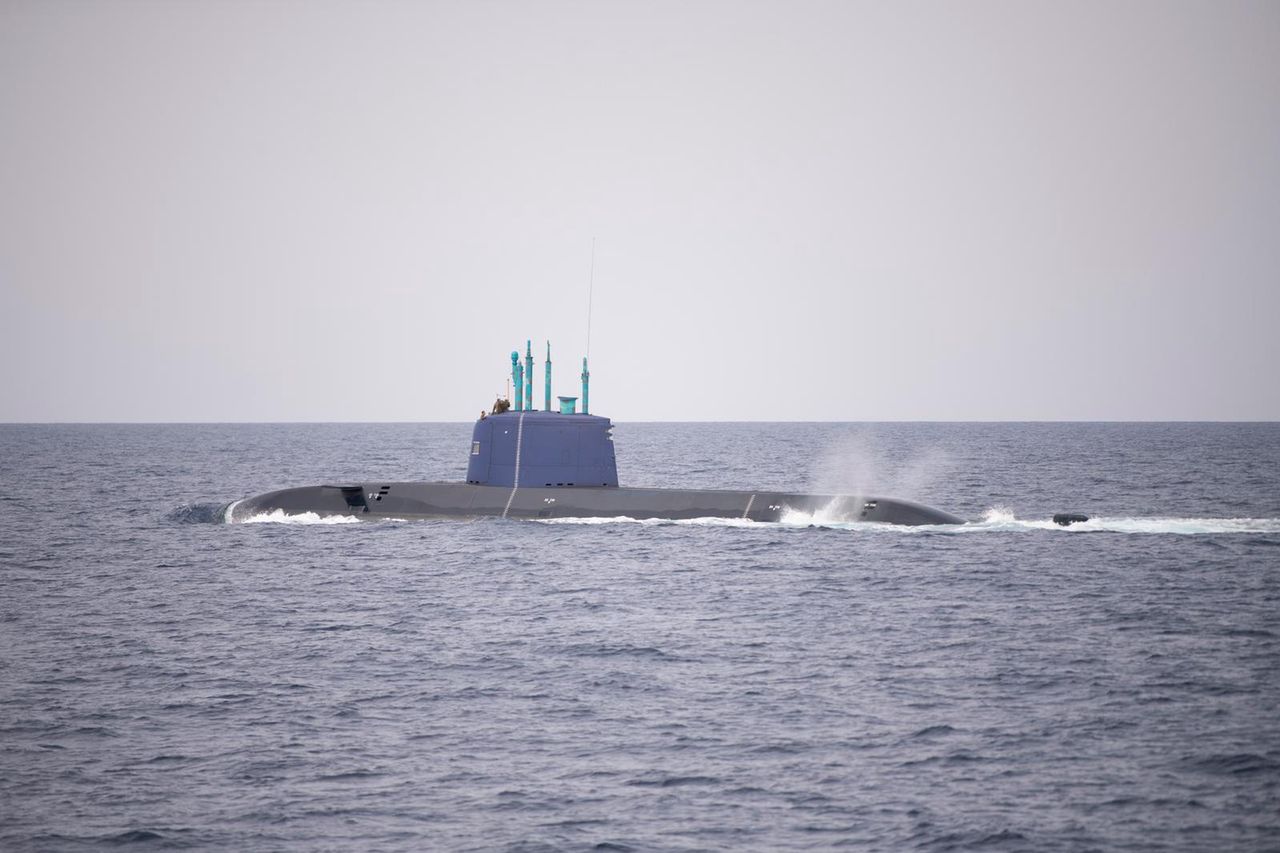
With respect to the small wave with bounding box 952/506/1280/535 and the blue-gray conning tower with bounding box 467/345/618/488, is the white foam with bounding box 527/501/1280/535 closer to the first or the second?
the small wave with bounding box 952/506/1280/535

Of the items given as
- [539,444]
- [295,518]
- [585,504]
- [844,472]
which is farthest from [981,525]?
[844,472]

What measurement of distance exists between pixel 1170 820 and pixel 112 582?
33.5m

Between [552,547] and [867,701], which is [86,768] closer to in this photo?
[867,701]

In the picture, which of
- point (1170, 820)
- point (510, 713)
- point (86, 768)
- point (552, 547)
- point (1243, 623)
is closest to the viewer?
point (1170, 820)

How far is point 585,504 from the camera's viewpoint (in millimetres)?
49500

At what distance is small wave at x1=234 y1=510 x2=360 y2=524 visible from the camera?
2120 inches

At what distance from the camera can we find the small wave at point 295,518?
177 feet

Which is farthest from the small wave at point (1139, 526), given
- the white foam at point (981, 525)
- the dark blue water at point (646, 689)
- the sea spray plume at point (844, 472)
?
the sea spray plume at point (844, 472)

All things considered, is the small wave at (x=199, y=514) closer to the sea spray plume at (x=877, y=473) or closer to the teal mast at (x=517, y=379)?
the teal mast at (x=517, y=379)

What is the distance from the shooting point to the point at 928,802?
19.0 metres

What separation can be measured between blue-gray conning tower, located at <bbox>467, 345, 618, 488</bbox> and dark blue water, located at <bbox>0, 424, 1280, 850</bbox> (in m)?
2.05

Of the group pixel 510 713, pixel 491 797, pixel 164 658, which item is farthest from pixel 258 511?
pixel 491 797

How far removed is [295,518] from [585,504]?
14248 millimetres

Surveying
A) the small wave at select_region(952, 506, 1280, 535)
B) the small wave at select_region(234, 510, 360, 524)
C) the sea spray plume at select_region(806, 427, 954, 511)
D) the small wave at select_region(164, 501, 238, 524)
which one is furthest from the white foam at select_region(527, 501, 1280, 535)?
the small wave at select_region(164, 501, 238, 524)
